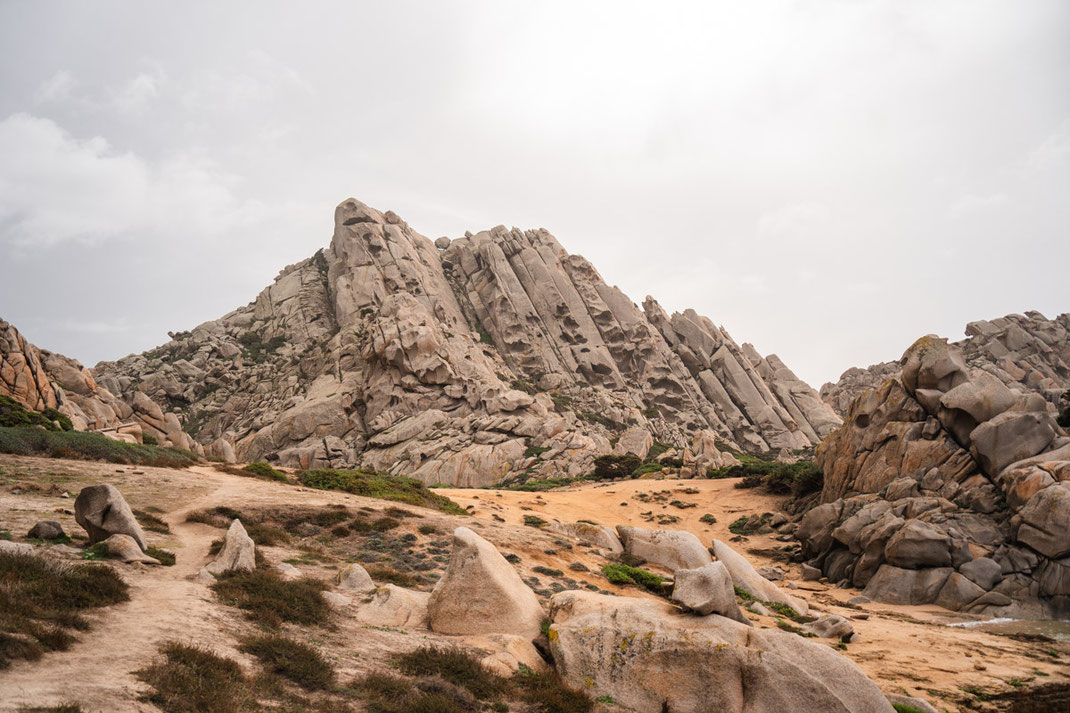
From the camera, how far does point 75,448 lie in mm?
26500

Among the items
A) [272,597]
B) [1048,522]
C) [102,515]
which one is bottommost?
[272,597]

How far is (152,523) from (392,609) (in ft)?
31.7

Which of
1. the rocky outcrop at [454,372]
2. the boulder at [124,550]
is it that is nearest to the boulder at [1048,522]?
the boulder at [124,550]

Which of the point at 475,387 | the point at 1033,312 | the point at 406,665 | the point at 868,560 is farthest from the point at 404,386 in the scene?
the point at 1033,312

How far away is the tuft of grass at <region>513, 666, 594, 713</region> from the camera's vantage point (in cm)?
872

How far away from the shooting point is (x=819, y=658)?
30.3 ft

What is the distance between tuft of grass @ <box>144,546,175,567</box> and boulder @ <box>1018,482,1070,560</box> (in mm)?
28314

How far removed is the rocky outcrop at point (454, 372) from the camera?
56719mm

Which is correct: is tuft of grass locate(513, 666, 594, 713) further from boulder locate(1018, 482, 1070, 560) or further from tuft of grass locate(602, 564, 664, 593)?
boulder locate(1018, 482, 1070, 560)

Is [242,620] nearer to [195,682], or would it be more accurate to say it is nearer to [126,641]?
[126,641]

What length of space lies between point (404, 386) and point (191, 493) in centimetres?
4222

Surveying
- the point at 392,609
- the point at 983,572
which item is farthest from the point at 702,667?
the point at 983,572

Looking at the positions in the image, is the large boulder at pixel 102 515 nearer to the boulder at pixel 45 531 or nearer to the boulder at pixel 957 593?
the boulder at pixel 45 531

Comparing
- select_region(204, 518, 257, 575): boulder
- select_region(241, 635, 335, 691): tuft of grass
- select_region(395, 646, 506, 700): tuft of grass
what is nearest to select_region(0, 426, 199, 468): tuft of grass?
select_region(204, 518, 257, 575): boulder
